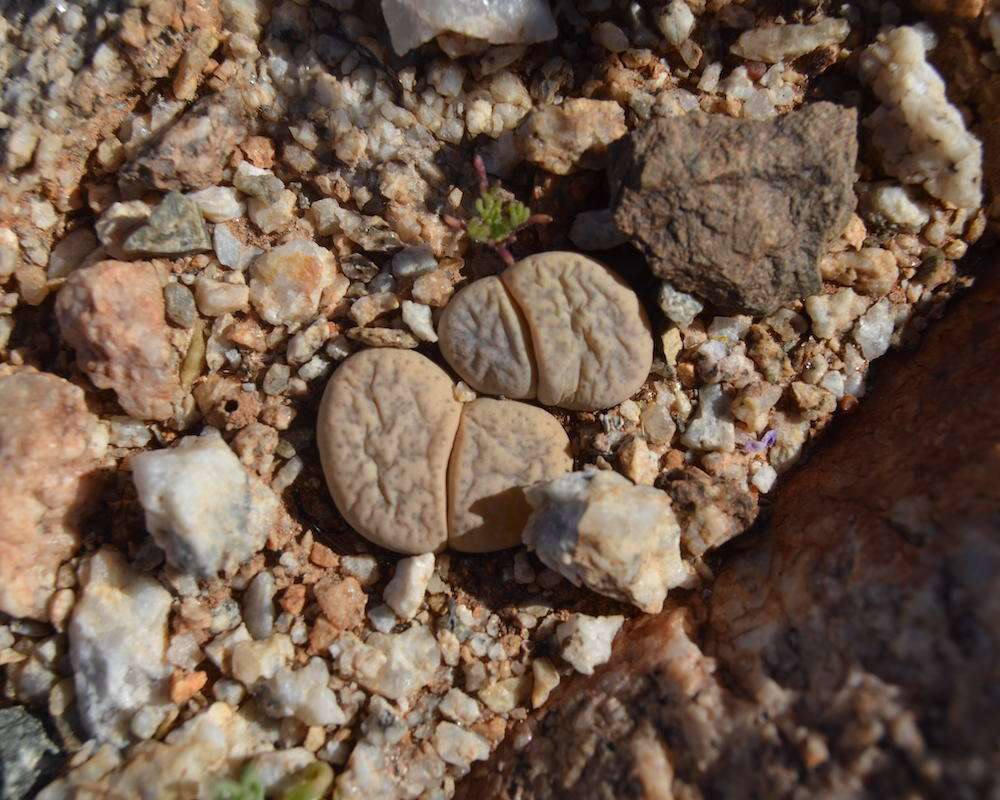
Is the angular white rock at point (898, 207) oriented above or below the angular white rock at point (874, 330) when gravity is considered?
above

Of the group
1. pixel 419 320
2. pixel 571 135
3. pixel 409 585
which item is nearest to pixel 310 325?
pixel 419 320

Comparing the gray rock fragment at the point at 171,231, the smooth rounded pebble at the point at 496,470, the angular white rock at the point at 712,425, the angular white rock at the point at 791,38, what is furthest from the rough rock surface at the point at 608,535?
the angular white rock at the point at 791,38

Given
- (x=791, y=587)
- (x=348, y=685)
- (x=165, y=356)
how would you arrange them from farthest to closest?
1. (x=165, y=356)
2. (x=348, y=685)
3. (x=791, y=587)

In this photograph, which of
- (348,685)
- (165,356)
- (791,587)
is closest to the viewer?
(791,587)

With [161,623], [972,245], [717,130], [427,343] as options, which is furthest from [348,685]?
[972,245]

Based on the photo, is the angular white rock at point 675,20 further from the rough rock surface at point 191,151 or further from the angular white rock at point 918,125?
the rough rock surface at point 191,151

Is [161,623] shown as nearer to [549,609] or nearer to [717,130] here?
[549,609]
